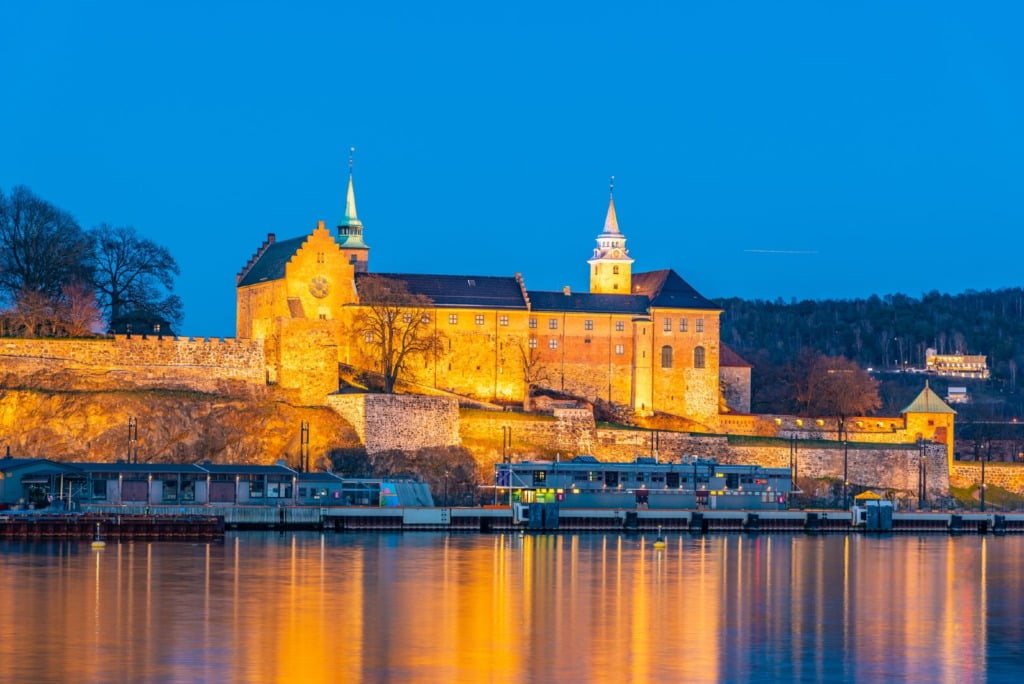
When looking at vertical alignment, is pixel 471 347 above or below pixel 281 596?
above

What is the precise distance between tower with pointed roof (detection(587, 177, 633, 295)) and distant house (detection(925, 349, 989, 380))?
225ft

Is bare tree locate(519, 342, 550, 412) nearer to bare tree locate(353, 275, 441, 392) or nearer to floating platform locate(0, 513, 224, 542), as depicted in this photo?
bare tree locate(353, 275, 441, 392)

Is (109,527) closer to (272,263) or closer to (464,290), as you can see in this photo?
(272,263)

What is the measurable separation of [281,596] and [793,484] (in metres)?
51.4

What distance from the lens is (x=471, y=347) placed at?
10219 centimetres

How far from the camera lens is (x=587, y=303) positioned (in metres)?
107

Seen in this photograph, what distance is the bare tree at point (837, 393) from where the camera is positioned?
11306cm

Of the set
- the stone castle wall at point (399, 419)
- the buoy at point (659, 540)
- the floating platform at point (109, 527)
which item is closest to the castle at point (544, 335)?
the stone castle wall at point (399, 419)

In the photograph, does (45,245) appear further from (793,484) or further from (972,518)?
(972,518)

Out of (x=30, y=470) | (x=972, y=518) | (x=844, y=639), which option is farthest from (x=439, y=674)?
(x=972, y=518)

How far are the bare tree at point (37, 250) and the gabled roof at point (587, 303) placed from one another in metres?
25.1

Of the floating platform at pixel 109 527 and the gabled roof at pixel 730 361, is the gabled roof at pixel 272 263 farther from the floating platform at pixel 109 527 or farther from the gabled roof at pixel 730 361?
the gabled roof at pixel 730 361

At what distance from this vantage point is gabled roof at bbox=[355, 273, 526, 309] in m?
103

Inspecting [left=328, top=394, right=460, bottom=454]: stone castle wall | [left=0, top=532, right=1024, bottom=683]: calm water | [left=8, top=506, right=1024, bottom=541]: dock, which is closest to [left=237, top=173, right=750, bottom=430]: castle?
[left=328, top=394, right=460, bottom=454]: stone castle wall
